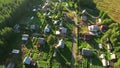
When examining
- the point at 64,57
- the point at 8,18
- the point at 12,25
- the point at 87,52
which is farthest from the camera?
the point at 12,25

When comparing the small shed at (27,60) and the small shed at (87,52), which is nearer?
the small shed at (27,60)

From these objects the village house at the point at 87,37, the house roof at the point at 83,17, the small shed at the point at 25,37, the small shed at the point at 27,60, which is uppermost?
the small shed at the point at 25,37

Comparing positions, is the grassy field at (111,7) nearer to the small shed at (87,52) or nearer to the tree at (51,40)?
the small shed at (87,52)

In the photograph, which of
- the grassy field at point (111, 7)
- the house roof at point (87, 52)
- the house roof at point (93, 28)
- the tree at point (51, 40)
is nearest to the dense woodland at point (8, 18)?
the tree at point (51, 40)

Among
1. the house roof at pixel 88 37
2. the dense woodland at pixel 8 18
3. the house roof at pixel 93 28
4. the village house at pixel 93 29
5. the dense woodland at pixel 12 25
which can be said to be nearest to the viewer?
the dense woodland at pixel 8 18

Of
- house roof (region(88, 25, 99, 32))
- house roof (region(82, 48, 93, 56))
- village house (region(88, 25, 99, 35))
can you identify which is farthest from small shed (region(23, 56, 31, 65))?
house roof (region(88, 25, 99, 32))

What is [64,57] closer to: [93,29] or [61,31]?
[61,31]

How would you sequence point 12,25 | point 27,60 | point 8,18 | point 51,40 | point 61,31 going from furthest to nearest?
point 61,31
point 12,25
point 8,18
point 51,40
point 27,60

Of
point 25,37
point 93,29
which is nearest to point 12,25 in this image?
point 25,37
